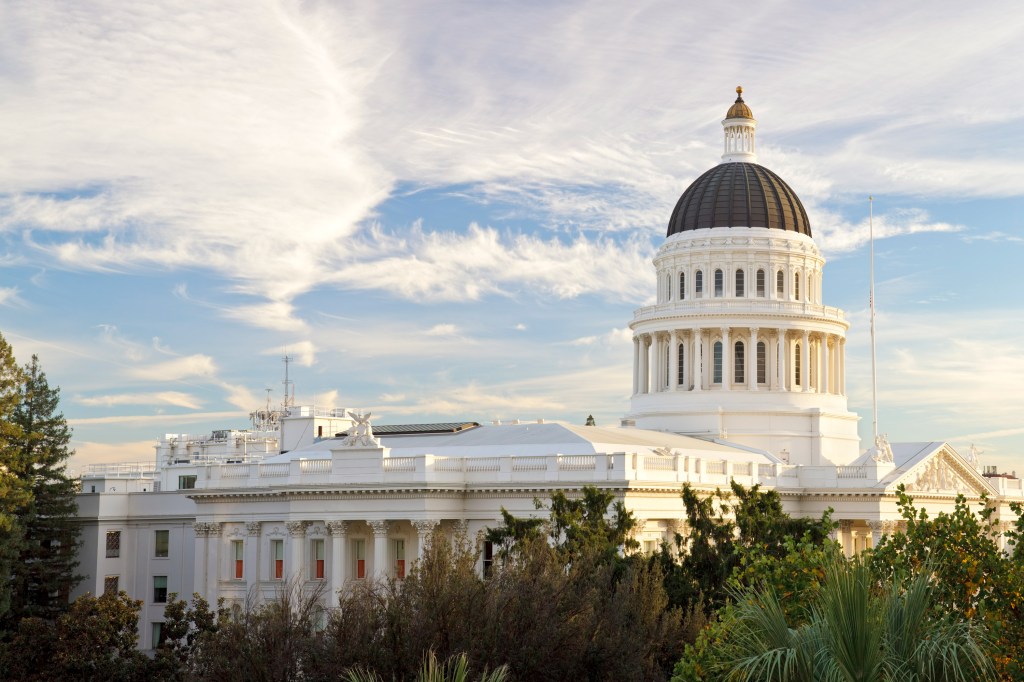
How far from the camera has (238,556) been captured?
7631 cm

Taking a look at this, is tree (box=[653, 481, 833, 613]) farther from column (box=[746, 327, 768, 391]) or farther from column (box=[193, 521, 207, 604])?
column (box=[746, 327, 768, 391])

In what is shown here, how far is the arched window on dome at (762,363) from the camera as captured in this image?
94000 millimetres

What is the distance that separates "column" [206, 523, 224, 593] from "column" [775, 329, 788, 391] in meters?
36.4

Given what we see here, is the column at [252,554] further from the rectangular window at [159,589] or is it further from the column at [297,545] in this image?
the rectangular window at [159,589]

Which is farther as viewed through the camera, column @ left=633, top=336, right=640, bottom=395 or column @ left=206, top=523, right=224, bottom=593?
column @ left=633, top=336, right=640, bottom=395

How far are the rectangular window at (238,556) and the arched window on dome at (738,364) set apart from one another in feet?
111

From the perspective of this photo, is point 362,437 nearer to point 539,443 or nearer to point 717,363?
point 539,443

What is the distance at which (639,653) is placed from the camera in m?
40.1

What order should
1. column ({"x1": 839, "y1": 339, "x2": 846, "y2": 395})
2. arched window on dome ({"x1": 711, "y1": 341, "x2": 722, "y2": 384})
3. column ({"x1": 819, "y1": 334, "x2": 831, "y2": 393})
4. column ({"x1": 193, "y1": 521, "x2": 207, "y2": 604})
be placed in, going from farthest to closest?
column ({"x1": 839, "y1": 339, "x2": 846, "y2": 395}) → column ({"x1": 819, "y1": 334, "x2": 831, "y2": 393}) → arched window on dome ({"x1": 711, "y1": 341, "x2": 722, "y2": 384}) → column ({"x1": 193, "y1": 521, "x2": 207, "y2": 604})

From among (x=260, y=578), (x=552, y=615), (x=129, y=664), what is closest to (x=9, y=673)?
(x=129, y=664)

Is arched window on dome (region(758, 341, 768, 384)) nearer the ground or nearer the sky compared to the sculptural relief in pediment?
nearer the sky

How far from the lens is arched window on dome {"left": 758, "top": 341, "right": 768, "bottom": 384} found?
9400cm

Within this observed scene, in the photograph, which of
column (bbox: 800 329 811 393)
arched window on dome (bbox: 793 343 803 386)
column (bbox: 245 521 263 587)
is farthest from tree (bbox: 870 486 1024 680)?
arched window on dome (bbox: 793 343 803 386)

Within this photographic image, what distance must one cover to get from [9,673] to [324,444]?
26645mm
